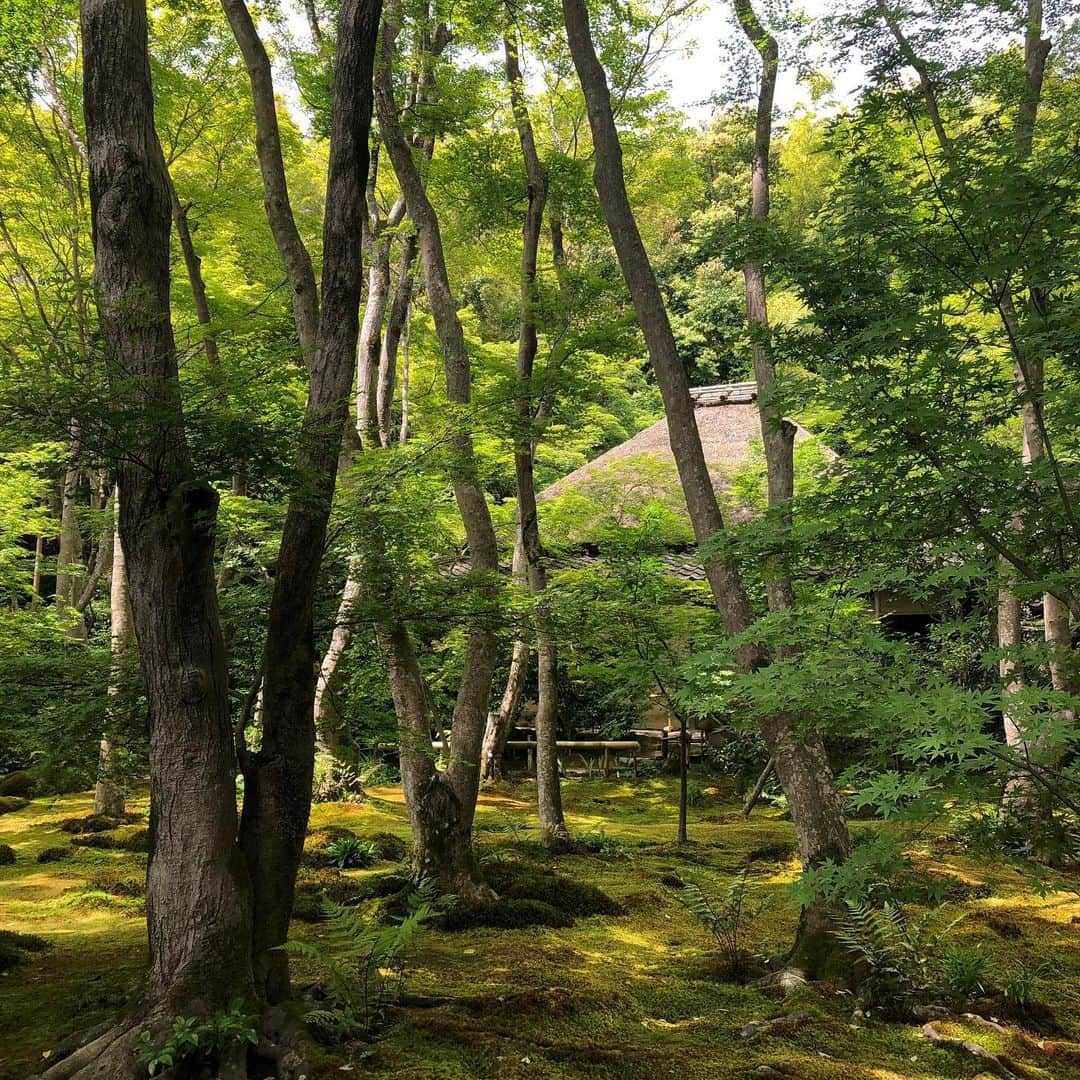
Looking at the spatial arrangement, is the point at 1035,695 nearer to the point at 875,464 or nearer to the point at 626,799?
the point at 875,464

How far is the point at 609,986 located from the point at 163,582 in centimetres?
318

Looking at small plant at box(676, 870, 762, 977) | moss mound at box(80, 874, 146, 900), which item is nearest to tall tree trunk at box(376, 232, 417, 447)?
moss mound at box(80, 874, 146, 900)

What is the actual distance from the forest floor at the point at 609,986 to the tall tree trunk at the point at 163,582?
69 centimetres

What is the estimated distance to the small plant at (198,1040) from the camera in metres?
2.94

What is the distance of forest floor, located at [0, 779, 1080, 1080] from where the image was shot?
3516 mm

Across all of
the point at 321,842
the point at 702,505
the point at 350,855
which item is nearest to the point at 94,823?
the point at 321,842

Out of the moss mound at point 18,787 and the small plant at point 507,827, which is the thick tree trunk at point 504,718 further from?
the moss mound at point 18,787

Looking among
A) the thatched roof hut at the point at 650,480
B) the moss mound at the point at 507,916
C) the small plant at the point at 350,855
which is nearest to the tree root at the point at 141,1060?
the moss mound at the point at 507,916

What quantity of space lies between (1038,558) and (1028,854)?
18.2 feet

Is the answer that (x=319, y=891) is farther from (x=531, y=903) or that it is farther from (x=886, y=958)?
(x=886, y=958)

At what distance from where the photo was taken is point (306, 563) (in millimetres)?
3809

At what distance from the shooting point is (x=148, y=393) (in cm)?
318

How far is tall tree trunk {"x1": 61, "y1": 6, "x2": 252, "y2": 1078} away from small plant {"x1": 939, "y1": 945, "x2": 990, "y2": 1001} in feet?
11.5

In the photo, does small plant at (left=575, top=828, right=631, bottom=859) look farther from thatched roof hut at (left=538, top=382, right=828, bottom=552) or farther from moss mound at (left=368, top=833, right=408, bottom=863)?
thatched roof hut at (left=538, top=382, right=828, bottom=552)
